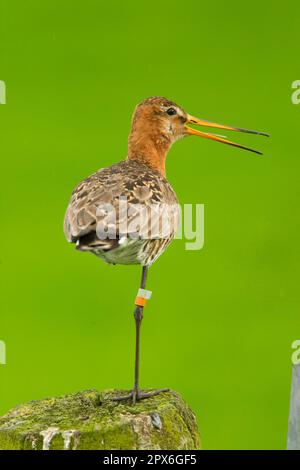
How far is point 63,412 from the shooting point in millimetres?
6602

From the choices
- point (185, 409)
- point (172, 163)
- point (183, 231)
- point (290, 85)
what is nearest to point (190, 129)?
point (183, 231)

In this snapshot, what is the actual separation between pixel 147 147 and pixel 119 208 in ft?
5.55

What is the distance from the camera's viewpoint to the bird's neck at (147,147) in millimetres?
8734

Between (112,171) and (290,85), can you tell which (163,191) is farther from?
(290,85)

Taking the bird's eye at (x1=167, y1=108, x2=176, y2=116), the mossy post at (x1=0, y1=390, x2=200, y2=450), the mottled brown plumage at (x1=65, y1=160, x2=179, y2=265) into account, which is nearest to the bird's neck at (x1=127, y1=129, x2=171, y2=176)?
the bird's eye at (x1=167, y1=108, x2=176, y2=116)

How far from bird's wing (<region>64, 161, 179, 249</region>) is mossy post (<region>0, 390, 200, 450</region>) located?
1.01 metres

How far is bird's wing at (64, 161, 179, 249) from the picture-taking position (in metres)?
6.97

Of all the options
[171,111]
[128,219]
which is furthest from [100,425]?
[171,111]

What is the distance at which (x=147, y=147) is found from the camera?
8.77m

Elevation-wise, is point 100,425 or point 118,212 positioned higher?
point 118,212

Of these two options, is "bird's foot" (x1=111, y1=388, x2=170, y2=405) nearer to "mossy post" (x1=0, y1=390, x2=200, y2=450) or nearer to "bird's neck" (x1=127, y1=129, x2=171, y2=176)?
"mossy post" (x1=0, y1=390, x2=200, y2=450)

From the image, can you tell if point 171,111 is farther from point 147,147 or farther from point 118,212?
point 118,212

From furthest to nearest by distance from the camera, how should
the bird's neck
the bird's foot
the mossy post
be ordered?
the bird's neck → the bird's foot → the mossy post

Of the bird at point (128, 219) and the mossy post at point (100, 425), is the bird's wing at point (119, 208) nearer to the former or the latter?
the bird at point (128, 219)
